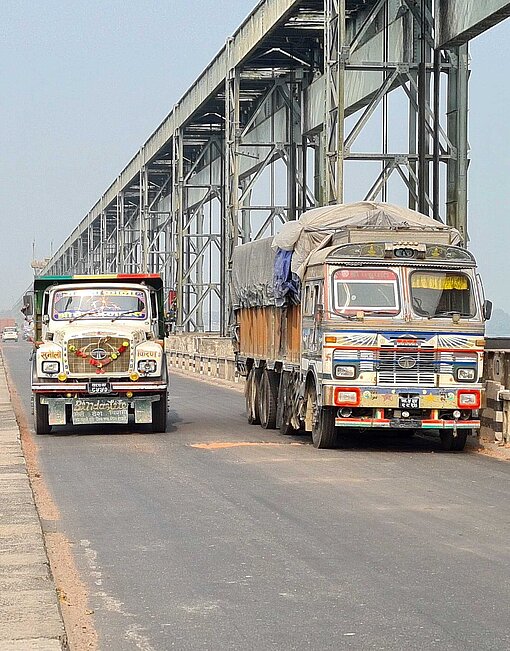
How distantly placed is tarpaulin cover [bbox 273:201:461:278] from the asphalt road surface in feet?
11.3

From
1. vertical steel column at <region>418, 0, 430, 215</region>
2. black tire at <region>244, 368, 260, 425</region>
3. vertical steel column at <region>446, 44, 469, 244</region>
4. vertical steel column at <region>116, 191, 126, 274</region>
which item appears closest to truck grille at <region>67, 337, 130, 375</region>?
black tire at <region>244, 368, 260, 425</region>

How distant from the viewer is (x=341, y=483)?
15.5 metres

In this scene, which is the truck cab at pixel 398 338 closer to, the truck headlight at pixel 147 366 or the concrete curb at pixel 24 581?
the truck headlight at pixel 147 366

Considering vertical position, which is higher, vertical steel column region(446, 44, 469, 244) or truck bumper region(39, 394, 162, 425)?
vertical steel column region(446, 44, 469, 244)

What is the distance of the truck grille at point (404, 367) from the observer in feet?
63.0

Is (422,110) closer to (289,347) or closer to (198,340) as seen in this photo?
(289,347)

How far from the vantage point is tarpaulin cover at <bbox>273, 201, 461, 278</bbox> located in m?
20.7

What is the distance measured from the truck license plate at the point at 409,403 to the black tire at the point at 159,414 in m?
5.33

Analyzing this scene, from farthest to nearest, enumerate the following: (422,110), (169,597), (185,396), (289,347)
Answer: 1. (185,396)
2. (422,110)
3. (289,347)
4. (169,597)

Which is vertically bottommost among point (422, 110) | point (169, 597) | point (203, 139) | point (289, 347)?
point (169, 597)

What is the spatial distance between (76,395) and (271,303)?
3.94 metres

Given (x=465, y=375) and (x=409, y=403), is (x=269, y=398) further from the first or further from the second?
(x=465, y=375)

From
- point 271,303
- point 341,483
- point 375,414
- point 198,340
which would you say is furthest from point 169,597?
point 198,340

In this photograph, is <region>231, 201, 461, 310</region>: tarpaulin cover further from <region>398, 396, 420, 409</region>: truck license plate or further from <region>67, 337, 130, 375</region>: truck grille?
<region>67, 337, 130, 375</region>: truck grille
